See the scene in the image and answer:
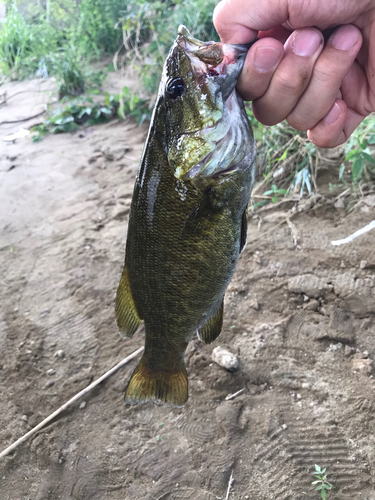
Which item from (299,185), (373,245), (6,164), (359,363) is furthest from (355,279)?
(6,164)

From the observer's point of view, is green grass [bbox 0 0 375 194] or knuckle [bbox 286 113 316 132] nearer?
knuckle [bbox 286 113 316 132]

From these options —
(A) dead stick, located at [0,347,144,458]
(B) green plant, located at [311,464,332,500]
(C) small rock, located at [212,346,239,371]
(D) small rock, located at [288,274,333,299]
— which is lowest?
(B) green plant, located at [311,464,332,500]

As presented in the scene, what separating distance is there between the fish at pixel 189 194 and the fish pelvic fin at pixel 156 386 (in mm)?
298

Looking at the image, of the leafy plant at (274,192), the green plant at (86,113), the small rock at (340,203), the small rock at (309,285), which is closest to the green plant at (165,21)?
the green plant at (86,113)

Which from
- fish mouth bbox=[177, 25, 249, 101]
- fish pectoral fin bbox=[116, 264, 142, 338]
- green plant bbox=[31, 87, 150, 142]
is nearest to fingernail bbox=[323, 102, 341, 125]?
fish mouth bbox=[177, 25, 249, 101]

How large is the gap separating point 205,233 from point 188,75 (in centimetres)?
54

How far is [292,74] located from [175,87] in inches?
18.2

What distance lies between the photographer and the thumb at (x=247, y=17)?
1362mm

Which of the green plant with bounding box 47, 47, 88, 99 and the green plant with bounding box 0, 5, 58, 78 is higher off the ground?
the green plant with bounding box 0, 5, 58, 78

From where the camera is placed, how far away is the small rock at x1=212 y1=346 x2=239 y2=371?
2.45 meters

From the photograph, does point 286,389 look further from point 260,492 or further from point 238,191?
point 238,191

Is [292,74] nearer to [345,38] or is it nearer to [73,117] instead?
[345,38]

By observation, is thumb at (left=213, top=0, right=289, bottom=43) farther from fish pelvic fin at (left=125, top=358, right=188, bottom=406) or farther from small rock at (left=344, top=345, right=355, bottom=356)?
small rock at (left=344, top=345, right=355, bottom=356)

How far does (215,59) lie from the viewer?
1.26m
